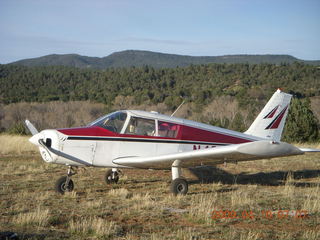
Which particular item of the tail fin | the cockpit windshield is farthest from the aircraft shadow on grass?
the cockpit windshield

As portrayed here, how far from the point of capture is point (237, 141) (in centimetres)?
980

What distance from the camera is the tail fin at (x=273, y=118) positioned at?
34.2ft

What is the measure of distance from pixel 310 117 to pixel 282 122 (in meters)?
19.4

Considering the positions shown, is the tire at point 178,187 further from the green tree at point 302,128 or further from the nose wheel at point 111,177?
the green tree at point 302,128

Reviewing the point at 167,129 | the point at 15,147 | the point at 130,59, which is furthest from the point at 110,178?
the point at 130,59

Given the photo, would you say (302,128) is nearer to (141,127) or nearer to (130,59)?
(141,127)

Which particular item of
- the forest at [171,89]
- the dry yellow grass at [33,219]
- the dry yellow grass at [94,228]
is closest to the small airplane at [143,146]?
the dry yellow grass at [33,219]

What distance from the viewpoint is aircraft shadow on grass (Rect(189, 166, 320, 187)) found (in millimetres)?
10789

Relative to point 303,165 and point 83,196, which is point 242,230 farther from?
point 303,165

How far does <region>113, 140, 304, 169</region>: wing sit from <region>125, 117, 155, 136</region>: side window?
0.69 m

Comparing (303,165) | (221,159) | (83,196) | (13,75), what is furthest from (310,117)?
(13,75)

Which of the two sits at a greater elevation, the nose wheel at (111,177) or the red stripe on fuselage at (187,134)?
the red stripe on fuselage at (187,134)

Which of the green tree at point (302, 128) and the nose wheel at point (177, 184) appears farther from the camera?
the green tree at point (302, 128)

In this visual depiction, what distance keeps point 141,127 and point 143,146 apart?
18.1 inches
